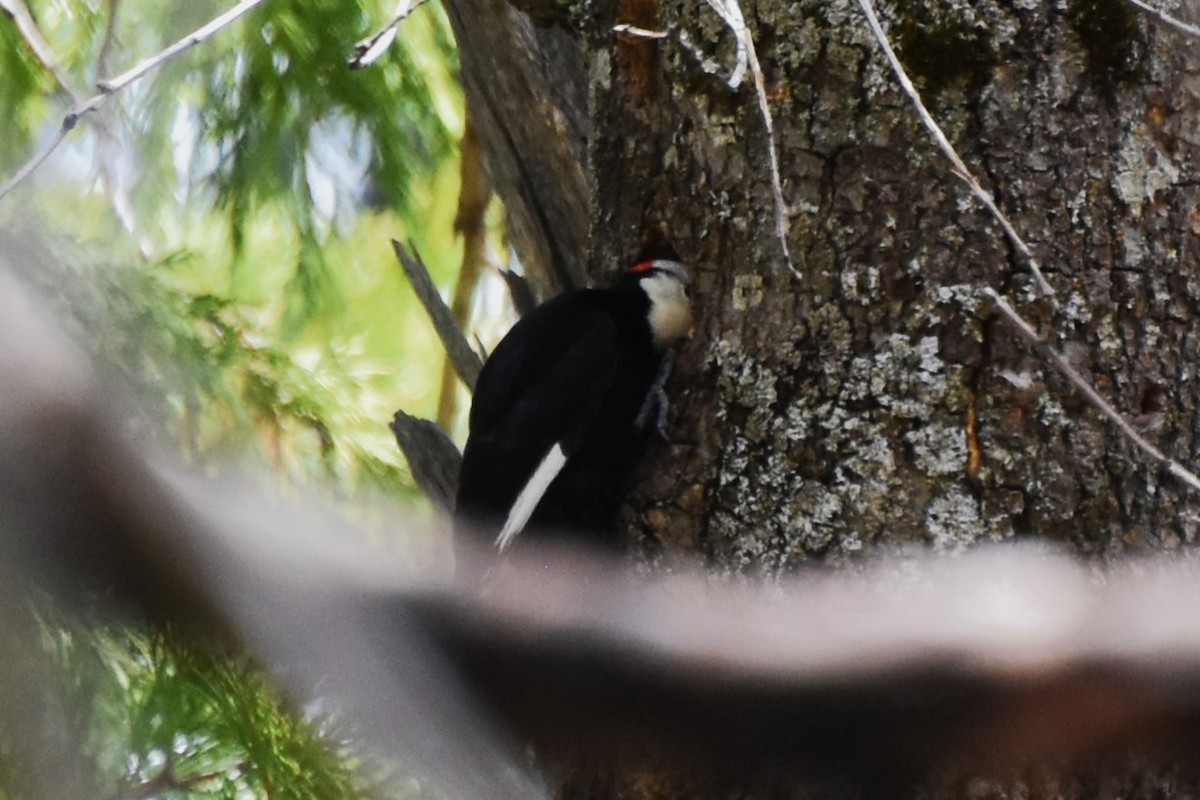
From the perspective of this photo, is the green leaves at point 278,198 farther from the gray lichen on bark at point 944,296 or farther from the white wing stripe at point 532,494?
the gray lichen on bark at point 944,296

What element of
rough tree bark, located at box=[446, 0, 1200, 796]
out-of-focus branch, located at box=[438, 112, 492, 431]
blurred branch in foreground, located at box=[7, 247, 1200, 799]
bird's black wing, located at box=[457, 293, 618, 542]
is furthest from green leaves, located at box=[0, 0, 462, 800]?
blurred branch in foreground, located at box=[7, 247, 1200, 799]

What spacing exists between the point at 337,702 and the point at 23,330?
0.22 m

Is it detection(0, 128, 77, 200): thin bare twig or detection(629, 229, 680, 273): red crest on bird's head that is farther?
detection(629, 229, 680, 273): red crest on bird's head

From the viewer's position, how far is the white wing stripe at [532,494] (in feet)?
6.08

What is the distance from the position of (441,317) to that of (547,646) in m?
1.56

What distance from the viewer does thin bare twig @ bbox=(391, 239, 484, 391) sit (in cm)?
221

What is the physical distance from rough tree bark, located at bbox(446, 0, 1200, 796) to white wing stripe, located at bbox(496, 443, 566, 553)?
222mm

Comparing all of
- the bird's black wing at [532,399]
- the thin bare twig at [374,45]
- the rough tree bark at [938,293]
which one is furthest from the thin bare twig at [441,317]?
the thin bare twig at [374,45]

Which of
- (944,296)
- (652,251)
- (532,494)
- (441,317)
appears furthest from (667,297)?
(441,317)

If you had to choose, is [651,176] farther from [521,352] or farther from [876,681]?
[876,681]

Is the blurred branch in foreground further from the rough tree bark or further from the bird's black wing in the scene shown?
the bird's black wing

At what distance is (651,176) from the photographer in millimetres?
1795

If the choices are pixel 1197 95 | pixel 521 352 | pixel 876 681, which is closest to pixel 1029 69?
pixel 1197 95

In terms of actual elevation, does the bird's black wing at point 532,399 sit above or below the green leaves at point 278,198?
below
